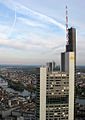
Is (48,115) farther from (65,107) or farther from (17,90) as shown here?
(17,90)

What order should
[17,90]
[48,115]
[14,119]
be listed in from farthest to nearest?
[17,90], [14,119], [48,115]

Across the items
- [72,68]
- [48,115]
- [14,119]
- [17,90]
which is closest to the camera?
[48,115]

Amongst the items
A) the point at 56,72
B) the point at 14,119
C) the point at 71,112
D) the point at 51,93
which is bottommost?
the point at 14,119

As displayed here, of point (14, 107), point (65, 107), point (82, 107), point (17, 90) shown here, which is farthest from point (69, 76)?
point (17, 90)

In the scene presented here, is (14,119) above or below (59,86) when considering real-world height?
below

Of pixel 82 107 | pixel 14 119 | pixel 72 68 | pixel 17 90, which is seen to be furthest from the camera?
pixel 17 90

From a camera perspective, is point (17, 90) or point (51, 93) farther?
point (17, 90)

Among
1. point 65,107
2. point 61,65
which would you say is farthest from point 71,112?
point 61,65

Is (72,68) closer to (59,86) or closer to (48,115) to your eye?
(59,86)

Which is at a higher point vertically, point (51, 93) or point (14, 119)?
point (51, 93)
